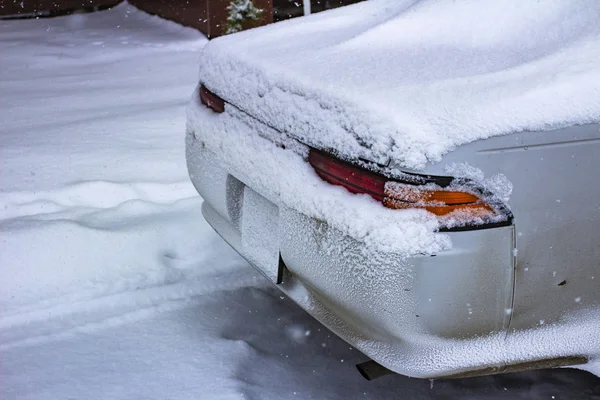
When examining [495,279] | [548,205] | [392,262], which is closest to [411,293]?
[392,262]

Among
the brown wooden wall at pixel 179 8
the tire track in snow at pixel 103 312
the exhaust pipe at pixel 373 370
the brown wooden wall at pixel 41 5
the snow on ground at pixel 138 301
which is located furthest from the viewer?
the brown wooden wall at pixel 41 5

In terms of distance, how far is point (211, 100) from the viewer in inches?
112

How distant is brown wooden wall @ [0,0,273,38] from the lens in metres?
9.79

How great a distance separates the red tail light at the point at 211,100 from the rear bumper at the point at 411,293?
555 mm

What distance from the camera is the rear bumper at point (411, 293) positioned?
1.98 meters

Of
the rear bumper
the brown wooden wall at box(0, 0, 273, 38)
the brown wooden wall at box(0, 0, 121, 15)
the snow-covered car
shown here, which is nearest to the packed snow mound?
the snow-covered car

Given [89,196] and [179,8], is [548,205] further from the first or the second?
[179,8]

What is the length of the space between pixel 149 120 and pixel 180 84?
152 cm

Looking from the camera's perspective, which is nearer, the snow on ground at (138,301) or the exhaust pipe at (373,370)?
the exhaust pipe at (373,370)

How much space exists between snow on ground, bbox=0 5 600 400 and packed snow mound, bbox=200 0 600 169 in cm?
96

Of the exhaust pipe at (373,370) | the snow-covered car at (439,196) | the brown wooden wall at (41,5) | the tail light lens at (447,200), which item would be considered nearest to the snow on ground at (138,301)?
the exhaust pipe at (373,370)

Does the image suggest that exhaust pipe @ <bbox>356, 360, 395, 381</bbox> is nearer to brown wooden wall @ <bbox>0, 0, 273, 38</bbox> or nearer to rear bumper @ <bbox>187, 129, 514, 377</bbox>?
rear bumper @ <bbox>187, 129, 514, 377</bbox>

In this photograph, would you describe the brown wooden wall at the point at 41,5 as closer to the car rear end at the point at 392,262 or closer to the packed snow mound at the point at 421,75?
the packed snow mound at the point at 421,75

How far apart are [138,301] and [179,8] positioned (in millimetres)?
8370
